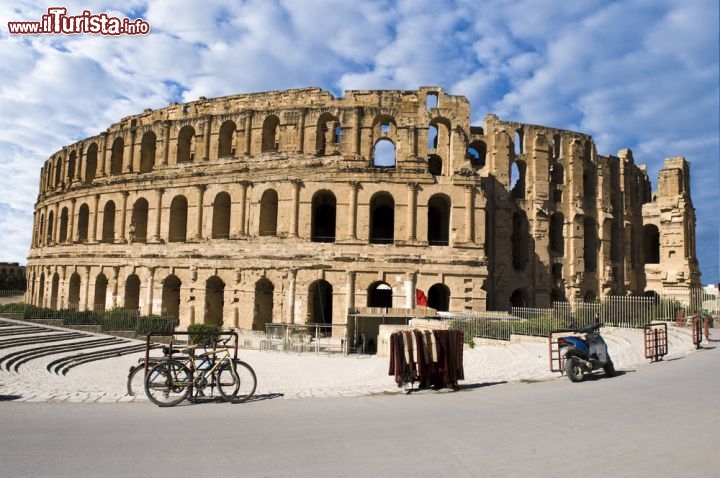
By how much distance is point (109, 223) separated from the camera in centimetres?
3397

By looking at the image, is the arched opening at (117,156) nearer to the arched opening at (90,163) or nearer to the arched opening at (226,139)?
the arched opening at (90,163)

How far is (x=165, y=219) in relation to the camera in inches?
1200

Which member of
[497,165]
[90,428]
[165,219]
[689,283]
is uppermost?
[497,165]

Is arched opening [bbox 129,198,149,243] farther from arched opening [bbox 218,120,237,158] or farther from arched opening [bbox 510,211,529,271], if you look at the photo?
arched opening [bbox 510,211,529,271]

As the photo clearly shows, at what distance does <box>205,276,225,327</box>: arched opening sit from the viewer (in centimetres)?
2849

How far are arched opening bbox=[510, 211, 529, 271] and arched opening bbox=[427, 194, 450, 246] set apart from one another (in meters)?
4.61

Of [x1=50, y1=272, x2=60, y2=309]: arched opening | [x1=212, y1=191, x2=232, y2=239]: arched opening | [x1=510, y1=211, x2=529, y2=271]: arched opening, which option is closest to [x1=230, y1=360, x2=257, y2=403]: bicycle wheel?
[x1=212, y1=191, x2=232, y2=239]: arched opening

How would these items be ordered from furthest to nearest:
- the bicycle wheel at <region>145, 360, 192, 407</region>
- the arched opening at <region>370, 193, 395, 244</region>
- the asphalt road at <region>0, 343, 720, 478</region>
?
the arched opening at <region>370, 193, 395, 244</region> → the bicycle wheel at <region>145, 360, 192, 407</region> → the asphalt road at <region>0, 343, 720, 478</region>

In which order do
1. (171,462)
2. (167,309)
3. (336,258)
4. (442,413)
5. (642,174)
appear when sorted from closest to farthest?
(171,462) < (442,413) < (336,258) < (167,309) < (642,174)

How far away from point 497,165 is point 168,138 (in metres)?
21.2

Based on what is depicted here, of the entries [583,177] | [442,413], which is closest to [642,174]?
[583,177]

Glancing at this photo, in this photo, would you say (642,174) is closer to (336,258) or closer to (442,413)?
(336,258)

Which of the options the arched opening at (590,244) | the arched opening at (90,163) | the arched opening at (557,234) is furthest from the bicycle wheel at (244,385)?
the arched opening at (90,163)

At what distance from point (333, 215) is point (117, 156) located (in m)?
16.1
